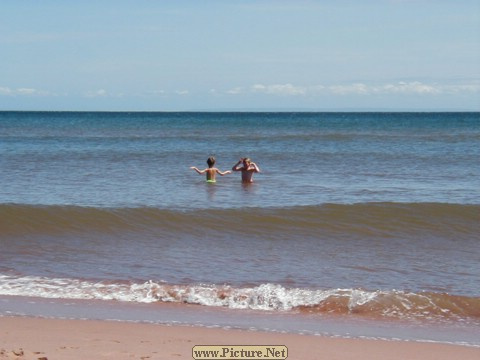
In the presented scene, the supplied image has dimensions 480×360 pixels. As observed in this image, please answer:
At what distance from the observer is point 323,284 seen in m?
9.73

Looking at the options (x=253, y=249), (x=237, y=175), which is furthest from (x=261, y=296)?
(x=237, y=175)

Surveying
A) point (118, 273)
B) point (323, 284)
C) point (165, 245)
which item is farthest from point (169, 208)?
point (323, 284)

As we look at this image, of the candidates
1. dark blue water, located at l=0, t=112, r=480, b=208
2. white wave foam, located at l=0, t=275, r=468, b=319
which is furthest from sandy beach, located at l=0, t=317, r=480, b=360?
dark blue water, located at l=0, t=112, r=480, b=208

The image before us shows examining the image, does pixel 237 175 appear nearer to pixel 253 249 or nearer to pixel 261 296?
pixel 253 249

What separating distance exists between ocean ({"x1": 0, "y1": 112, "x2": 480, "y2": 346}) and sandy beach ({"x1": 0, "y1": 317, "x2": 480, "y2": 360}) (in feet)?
1.41

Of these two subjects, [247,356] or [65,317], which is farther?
[65,317]

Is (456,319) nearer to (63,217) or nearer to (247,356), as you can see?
(247,356)

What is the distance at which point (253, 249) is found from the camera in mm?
12141

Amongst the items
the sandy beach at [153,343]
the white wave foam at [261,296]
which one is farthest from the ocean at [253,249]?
the sandy beach at [153,343]

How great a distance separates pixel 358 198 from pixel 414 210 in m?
2.24

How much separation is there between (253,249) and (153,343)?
5.39 metres

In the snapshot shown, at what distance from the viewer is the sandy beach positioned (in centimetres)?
647

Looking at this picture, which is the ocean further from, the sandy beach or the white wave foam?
the sandy beach

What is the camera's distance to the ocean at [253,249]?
8.52 meters
